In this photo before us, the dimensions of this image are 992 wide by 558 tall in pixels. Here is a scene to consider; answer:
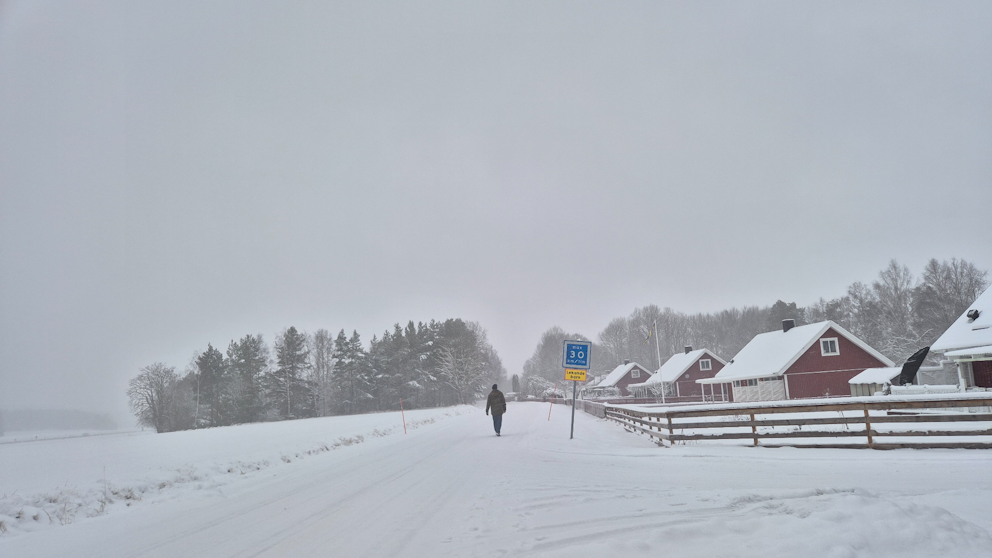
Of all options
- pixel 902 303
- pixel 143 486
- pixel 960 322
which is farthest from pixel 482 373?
pixel 143 486

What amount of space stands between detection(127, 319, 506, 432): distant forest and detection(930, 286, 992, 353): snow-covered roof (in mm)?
57009

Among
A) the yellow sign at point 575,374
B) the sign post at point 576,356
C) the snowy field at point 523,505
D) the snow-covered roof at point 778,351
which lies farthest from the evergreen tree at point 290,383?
the sign post at point 576,356

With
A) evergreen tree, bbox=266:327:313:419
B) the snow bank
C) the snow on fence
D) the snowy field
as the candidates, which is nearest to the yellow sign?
the snow on fence

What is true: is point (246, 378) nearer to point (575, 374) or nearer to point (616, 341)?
point (575, 374)

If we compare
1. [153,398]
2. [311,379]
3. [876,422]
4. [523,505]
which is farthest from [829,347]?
[153,398]

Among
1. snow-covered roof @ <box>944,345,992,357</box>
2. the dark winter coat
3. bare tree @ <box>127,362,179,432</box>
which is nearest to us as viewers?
the dark winter coat

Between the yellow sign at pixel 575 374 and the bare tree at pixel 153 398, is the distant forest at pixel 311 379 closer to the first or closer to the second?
the bare tree at pixel 153 398

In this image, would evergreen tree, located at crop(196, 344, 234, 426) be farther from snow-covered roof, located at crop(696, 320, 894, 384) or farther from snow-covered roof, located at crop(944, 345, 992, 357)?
snow-covered roof, located at crop(944, 345, 992, 357)

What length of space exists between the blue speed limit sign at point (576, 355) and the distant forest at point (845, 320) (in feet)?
89.1

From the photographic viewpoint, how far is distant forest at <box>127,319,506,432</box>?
59312mm

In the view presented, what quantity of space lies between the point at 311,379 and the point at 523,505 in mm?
70004

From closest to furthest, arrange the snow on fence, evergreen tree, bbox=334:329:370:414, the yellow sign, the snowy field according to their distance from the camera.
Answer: the snowy field
the snow on fence
the yellow sign
evergreen tree, bbox=334:329:370:414

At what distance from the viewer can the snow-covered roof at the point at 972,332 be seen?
2370 cm

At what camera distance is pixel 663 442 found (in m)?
15.7
